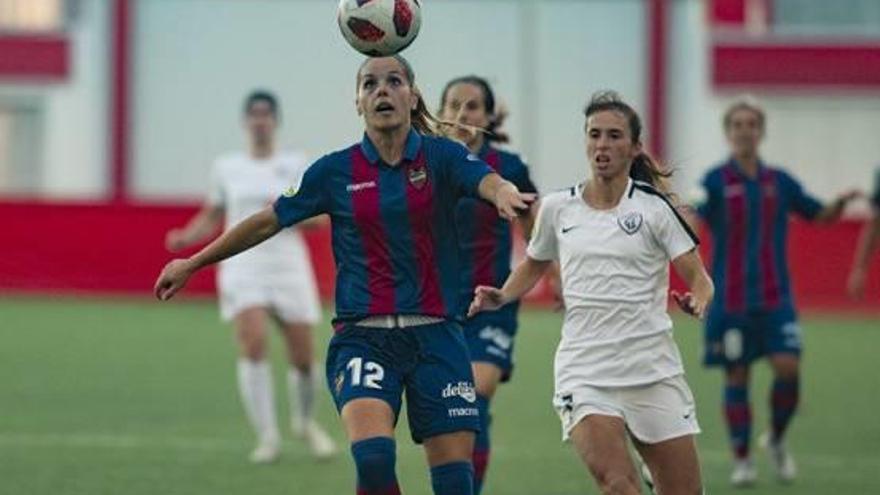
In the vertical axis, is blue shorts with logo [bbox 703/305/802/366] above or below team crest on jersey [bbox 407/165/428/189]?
below

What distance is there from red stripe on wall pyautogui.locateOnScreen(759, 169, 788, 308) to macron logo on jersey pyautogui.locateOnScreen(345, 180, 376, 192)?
5090mm

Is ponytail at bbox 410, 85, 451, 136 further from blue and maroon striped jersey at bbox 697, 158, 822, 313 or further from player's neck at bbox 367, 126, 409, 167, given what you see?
blue and maroon striped jersey at bbox 697, 158, 822, 313

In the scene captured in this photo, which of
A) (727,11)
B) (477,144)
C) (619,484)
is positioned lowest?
(619,484)

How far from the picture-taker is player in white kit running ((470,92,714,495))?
9.30 metres

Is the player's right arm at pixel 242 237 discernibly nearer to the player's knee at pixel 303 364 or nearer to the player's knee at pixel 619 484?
the player's knee at pixel 619 484

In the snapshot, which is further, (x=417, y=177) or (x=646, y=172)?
(x=646, y=172)

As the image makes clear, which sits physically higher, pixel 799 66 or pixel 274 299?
pixel 799 66

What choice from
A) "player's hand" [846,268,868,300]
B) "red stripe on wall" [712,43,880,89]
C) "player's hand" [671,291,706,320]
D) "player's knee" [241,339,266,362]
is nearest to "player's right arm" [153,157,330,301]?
"player's hand" [671,291,706,320]

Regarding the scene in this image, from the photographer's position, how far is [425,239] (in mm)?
9086

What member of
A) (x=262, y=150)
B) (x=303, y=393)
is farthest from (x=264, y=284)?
(x=262, y=150)

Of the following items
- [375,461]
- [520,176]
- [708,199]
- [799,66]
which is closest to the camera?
[375,461]

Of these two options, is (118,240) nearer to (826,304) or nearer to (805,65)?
(826,304)

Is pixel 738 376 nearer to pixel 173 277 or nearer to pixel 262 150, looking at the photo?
pixel 262 150

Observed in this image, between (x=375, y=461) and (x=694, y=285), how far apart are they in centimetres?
145
